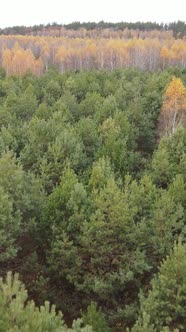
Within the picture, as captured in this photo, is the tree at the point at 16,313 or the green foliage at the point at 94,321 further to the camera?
the green foliage at the point at 94,321

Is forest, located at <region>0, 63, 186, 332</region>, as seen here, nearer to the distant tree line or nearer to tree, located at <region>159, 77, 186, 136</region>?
tree, located at <region>159, 77, 186, 136</region>

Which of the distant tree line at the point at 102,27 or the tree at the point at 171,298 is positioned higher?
the distant tree line at the point at 102,27

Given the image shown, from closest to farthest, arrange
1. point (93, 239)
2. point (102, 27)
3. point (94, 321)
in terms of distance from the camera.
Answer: point (94, 321) → point (93, 239) → point (102, 27)

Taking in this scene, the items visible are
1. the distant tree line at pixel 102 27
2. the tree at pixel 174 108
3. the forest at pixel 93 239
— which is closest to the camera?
the forest at pixel 93 239

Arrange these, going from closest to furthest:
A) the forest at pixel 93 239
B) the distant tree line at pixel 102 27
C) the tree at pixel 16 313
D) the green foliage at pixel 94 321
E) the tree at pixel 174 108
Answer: the tree at pixel 16 313 < the green foliage at pixel 94 321 < the forest at pixel 93 239 < the tree at pixel 174 108 < the distant tree line at pixel 102 27

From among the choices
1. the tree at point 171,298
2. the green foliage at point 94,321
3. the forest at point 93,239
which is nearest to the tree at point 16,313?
the forest at point 93,239

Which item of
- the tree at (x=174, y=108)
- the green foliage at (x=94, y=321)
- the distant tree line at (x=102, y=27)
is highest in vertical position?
the distant tree line at (x=102, y=27)

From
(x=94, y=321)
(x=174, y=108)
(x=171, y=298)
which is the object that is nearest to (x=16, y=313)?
(x=94, y=321)

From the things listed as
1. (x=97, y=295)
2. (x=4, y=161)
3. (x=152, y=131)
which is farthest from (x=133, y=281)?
(x=152, y=131)

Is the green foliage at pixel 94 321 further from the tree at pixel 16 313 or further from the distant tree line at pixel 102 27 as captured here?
the distant tree line at pixel 102 27

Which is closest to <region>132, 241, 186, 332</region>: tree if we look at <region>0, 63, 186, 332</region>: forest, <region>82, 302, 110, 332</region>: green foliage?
<region>0, 63, 186, 332</region>: forest

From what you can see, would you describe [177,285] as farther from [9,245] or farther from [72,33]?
[72,33]

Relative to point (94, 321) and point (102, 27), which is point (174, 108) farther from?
point (102, 27)

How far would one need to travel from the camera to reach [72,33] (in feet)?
383
